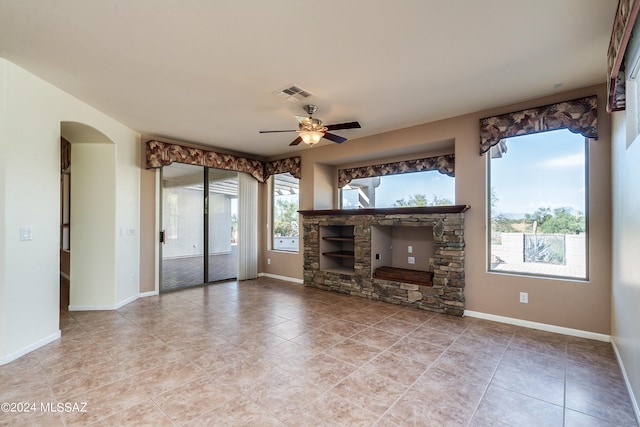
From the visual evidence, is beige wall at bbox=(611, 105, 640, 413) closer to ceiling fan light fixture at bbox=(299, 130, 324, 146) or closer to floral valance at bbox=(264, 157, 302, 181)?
ceiling fan light fixture at bbox=(299, 130, 324, 146)

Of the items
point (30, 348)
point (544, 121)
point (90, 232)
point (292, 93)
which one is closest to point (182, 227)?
point (90, 232)

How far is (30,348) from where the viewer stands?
286 centimetres

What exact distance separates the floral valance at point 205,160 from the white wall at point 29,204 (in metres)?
1.40

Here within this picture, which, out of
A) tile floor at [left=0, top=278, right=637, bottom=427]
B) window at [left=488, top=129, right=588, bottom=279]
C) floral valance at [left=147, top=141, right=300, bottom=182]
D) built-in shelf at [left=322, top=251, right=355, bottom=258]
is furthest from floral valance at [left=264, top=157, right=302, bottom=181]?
window at [left=488, top=129, right=588, bottom=279]

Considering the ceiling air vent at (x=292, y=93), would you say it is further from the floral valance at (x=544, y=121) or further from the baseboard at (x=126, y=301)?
the baseboard at (x=126, y=301)

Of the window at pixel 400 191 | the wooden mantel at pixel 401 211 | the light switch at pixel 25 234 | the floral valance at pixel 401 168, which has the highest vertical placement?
the floral valance at pixel 401 168

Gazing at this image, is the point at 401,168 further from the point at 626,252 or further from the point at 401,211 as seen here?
the point at 626,252

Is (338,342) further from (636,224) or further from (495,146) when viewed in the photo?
(495,146)

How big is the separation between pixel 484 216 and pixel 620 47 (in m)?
2.43

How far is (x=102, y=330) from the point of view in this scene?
344cm

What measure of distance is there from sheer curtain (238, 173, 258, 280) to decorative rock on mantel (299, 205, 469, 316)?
1.34m

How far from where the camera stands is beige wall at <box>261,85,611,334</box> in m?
3.15

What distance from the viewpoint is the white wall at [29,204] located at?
2.64m

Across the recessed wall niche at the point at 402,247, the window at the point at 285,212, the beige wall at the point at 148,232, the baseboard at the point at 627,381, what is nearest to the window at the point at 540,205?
the baseboard at the point at 627,381
